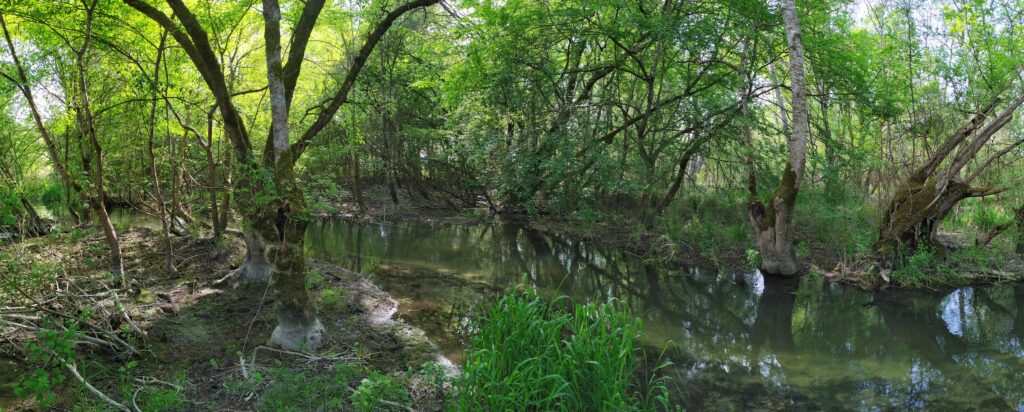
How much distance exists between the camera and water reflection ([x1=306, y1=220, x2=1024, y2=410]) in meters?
5.65

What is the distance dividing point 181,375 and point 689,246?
9523 mm

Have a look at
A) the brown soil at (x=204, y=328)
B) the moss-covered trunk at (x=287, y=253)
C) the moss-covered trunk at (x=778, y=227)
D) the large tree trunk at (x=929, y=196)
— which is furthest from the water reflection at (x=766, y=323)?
the moss-covered trunk at (x=287, y=253)

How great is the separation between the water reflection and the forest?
59mm

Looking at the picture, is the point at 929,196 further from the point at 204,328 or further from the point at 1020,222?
the point at 204,328


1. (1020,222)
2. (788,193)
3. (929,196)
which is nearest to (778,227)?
(788,193)

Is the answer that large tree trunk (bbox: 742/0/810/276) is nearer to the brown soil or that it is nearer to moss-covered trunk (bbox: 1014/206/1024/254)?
moss-covered trunk (bbox: 1014/206/1024/254)

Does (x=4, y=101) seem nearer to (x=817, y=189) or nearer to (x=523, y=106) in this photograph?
(x=523, y=106)

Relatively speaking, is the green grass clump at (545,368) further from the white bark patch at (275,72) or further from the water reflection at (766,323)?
the white bark patch at (275,72)

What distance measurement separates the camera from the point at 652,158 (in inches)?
499

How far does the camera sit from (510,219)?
654 inches

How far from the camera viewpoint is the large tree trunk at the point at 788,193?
888 centimetres

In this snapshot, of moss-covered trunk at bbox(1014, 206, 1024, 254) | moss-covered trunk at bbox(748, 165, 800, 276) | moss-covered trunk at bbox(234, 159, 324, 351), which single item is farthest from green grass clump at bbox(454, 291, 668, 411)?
moss-covered trunk at bbox(1014, 206, 1024, 254)

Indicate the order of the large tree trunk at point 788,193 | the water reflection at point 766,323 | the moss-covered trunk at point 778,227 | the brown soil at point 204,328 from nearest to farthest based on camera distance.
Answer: the brown soil at point 204,328
the water reflection at point 766,323
the large tree trunk at point 788,193
the moss-covered trunk at point 778,227

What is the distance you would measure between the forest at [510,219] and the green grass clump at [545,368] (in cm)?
4
